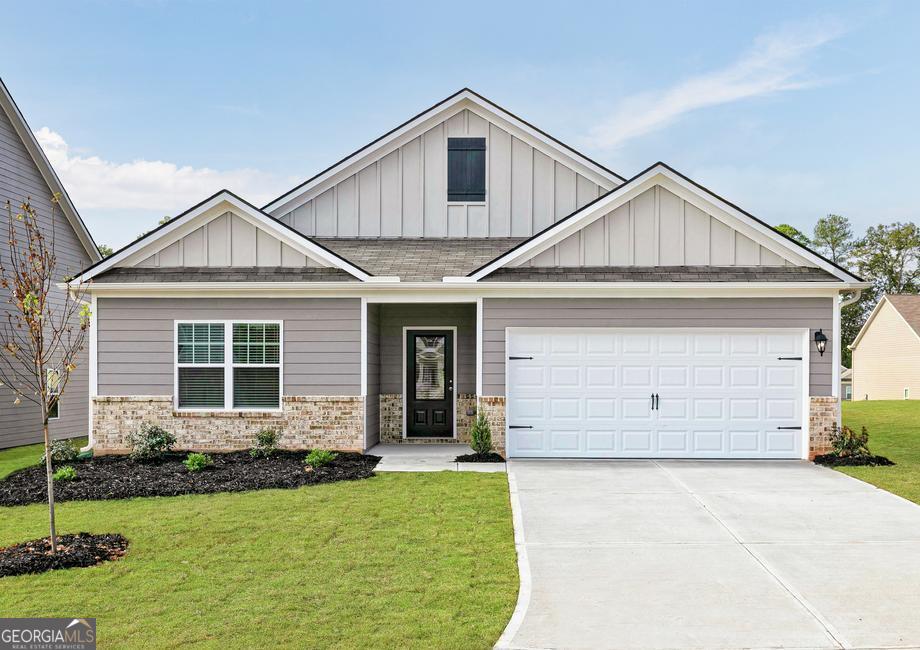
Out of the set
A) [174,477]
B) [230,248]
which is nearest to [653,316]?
[230,248]

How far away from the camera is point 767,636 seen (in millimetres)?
4719

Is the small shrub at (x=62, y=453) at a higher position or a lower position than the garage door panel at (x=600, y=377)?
lower

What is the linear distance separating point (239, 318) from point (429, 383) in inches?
157

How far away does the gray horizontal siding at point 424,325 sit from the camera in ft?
47.0

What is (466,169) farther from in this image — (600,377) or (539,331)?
(600,377)

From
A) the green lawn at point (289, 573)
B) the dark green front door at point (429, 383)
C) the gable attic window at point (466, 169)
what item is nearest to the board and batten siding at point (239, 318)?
the dark green front door at point (429, 383)

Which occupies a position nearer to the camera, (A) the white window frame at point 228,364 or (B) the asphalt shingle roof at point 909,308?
(A) the white window frame at point 228,364

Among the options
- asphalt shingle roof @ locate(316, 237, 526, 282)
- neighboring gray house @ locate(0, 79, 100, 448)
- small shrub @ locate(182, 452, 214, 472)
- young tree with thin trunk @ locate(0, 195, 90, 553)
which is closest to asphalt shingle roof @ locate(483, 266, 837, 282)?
asphalt shingle roof @ locate(316, 237, 526, 282)

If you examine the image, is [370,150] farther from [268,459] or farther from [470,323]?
[268,459]

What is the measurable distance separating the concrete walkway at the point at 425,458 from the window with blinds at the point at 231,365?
2.25 m

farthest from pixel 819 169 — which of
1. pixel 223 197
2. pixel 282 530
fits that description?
pixel 282 530

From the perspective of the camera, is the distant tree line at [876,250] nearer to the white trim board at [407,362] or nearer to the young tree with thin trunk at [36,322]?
the white trim board at [407,362]

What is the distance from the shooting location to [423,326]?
14.4 metres

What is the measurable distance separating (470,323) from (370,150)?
459cm
